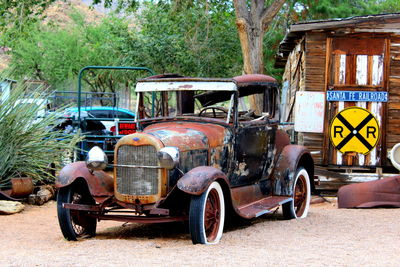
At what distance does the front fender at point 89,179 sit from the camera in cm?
731

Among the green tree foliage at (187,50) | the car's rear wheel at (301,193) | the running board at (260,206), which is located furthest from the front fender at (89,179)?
the green tree foliage at (187,50)

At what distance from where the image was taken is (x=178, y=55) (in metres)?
26.2

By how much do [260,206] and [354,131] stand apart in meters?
5.40

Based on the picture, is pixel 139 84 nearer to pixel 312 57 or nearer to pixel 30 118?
pixel 30 118

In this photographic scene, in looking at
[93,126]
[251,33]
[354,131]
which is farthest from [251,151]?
[93,126]

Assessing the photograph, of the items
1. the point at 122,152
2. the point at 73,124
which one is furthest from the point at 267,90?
the point at 73,124

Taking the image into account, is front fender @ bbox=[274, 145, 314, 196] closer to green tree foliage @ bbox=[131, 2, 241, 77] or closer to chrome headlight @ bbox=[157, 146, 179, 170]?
Answer: chrome headlight @ bbox=[157, 146, 179, 170]

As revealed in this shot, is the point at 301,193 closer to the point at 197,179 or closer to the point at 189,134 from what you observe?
the point at 189,134

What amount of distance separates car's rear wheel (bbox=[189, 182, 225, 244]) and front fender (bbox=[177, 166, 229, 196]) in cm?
10

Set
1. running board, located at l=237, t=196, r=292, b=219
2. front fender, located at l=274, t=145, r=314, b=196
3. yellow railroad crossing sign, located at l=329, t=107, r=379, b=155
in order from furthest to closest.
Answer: yellow railroad crossing sign, located at l=329, t=107, r=379, b=155
front fender, located at l=274, t=145, r=314, b=196
running board, located at l=237, t=196, r=292, b=219

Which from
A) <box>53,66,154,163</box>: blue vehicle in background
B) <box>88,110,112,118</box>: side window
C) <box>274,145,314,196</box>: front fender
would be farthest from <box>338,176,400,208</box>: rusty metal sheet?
<box>88,110,112,118</box>: side window

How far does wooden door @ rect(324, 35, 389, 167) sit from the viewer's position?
13.2 meters

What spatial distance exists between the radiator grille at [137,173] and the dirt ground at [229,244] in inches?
22.1

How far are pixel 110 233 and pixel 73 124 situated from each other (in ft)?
24.1
